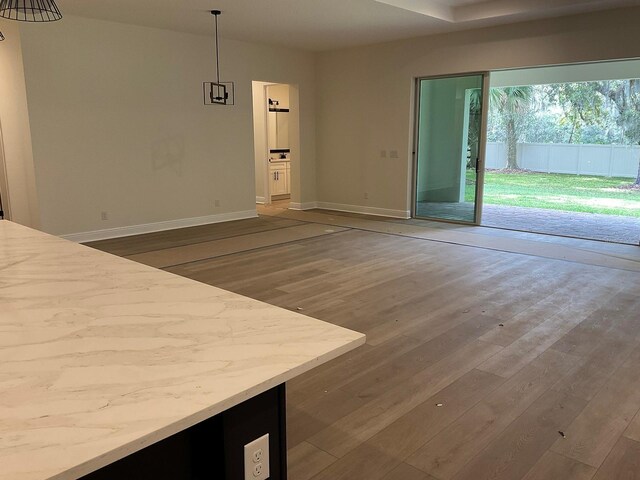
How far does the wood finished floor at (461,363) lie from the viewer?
2.14m

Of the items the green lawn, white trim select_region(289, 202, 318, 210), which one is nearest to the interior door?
the green lawn

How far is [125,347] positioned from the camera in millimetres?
1220

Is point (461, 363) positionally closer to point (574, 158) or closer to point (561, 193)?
point (561, 193)

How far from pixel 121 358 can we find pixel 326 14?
570cm

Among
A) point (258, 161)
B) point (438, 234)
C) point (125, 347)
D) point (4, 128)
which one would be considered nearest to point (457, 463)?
point (125, 347)

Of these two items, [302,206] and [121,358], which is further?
[302,206]

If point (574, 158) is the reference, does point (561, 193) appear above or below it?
below

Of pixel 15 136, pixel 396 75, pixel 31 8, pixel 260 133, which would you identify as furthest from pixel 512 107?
pixel 31 8

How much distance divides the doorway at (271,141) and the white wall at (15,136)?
169 inches

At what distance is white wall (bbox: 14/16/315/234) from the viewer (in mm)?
6031

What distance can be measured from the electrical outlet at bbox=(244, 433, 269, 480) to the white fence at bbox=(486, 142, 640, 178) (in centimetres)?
1295

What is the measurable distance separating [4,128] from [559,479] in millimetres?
6960

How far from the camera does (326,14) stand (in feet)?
19.8

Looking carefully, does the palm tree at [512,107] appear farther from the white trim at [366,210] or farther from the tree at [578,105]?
the white trim at [366,210]
